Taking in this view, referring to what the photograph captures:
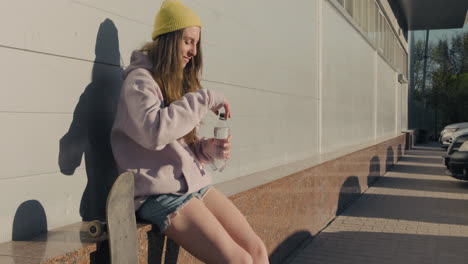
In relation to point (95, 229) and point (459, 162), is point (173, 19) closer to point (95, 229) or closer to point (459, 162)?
point (95, 229)

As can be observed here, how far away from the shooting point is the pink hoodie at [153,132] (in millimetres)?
2514

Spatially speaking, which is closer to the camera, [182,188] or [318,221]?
[182,188]

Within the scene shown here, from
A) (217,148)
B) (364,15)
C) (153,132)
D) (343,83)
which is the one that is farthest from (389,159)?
(153,132)

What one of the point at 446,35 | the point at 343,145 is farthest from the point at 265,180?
the point at 446,35

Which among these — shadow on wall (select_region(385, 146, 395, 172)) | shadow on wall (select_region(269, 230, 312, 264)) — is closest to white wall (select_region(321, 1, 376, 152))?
shadow on wall (select_region(385, 146, 395, 172))

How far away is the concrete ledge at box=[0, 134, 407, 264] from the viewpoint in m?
2.29

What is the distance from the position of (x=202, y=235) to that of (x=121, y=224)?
403mm

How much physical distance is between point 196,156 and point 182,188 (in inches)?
14.4

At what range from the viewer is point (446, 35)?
39.9 meters

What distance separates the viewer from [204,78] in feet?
14.1

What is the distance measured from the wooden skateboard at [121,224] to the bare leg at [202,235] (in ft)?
0.77

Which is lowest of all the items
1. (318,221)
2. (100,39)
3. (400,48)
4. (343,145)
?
(318,221)

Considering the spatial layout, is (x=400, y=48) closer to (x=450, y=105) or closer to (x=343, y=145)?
(x=450, y=105)

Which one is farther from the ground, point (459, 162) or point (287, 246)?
point (459, 162)
